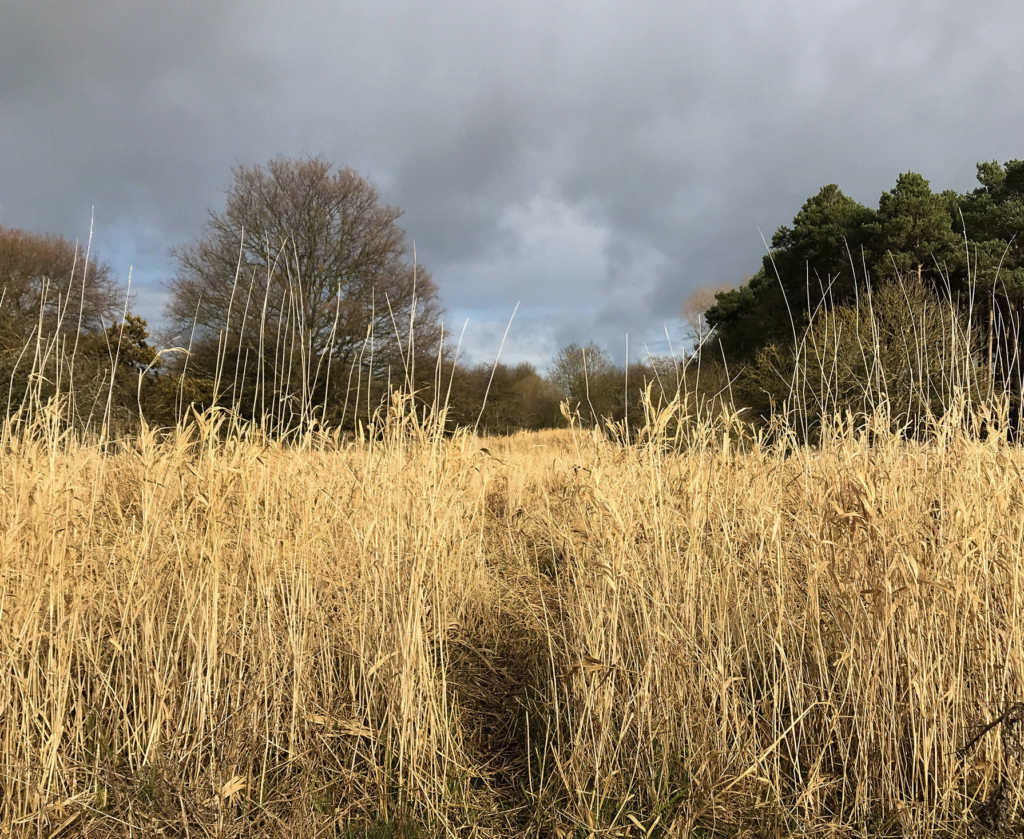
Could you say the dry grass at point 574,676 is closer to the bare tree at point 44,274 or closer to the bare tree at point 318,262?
the bare tree at point 318,262

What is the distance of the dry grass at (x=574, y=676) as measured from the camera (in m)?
1.53

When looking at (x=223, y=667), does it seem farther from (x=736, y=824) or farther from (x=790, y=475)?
(x=790, y=475)

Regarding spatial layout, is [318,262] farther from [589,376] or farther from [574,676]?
[574,676]

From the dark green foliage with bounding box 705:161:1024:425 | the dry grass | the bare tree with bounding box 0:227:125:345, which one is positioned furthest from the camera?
the bare tree with bounding box 0:227:125:345

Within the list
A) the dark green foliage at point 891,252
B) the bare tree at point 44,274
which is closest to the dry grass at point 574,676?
the dark green foliage at point 891,252

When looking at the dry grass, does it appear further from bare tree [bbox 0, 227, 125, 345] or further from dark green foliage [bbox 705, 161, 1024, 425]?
bare tree [bbox 0, 227, 125, 345]

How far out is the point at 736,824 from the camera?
1.48 metres

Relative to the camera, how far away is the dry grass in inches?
60.2

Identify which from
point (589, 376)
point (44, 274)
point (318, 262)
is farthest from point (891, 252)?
point (44, 274)

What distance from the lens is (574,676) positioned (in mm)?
1643

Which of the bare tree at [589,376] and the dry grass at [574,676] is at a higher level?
the bare tree at [589,376]

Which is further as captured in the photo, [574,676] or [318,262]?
[318,262]

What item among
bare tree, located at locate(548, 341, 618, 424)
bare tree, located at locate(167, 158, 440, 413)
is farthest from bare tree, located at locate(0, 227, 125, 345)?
bare tree, located at locate(548, 341, 618, 424)

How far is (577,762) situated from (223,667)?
1.13 meters
